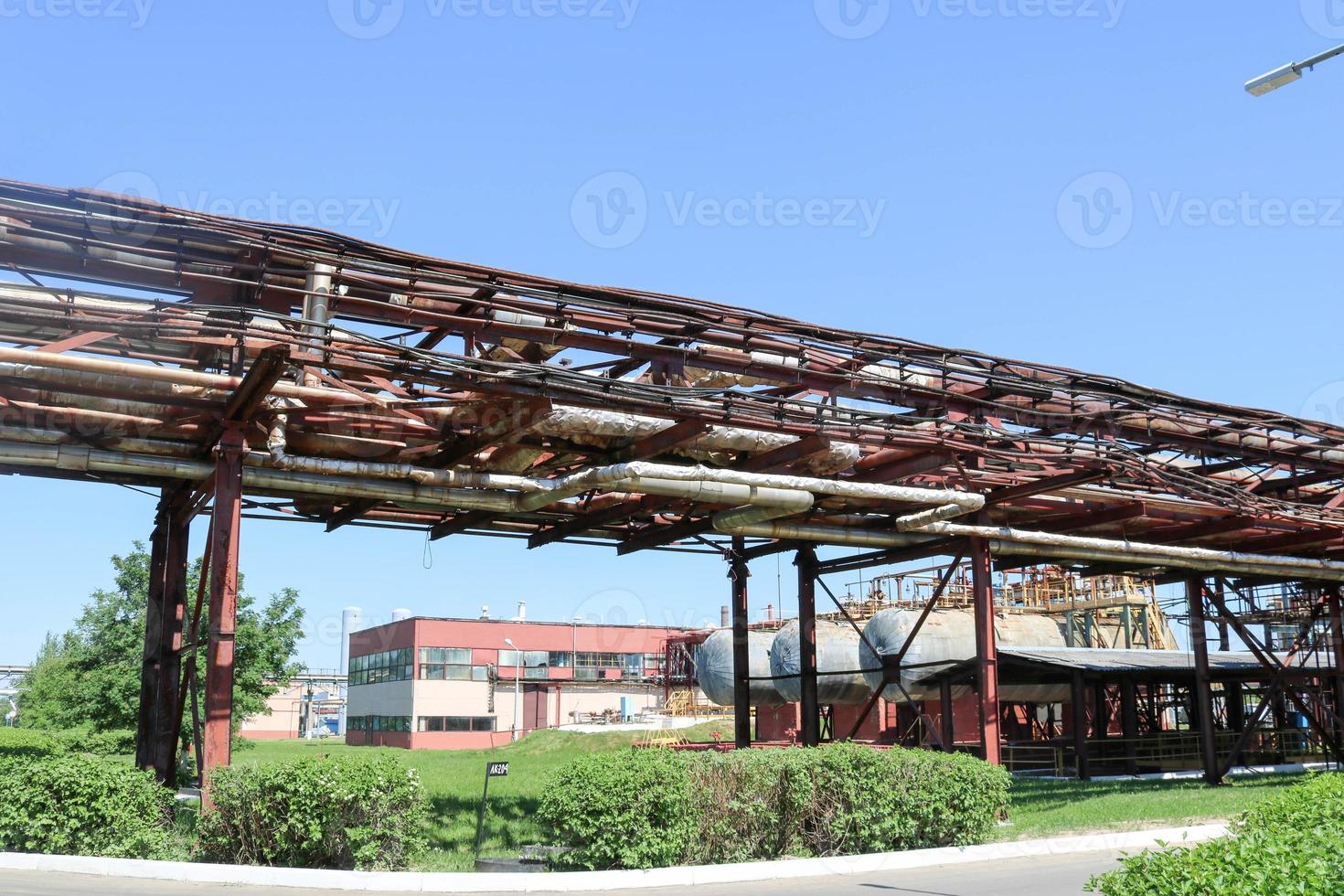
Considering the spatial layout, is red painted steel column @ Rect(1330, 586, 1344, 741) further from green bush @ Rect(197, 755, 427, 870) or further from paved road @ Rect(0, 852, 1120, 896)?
green bush @ Rect(197, 755, 427, 870)

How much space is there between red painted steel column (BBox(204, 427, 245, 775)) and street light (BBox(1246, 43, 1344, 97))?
37.8 ft

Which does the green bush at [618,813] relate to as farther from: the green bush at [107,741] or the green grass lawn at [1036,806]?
the green bush at [107,741]

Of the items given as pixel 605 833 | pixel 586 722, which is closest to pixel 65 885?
pixel 605 833

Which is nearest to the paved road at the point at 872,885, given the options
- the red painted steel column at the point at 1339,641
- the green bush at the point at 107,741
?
the red painted steel column at the point at 1339,641

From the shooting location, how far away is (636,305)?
1584cm

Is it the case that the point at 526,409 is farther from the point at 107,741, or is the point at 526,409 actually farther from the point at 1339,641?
the point at 107,741

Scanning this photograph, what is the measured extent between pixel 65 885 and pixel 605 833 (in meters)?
5.23

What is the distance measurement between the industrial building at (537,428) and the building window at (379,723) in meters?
42.2

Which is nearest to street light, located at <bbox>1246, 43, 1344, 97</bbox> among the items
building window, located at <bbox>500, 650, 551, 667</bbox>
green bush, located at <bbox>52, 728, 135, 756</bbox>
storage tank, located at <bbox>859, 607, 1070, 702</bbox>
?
storage tank, located at <bbox>859, 607, 1070, 702</bbox>

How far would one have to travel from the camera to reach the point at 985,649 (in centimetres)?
1900

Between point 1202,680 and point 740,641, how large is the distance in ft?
35.6

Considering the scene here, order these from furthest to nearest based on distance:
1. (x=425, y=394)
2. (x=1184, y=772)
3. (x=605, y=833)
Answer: (x=1184, y=772)
(x=425, y=394)
(x=605, y=833)

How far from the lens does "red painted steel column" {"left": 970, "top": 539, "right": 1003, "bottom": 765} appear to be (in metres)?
18.5

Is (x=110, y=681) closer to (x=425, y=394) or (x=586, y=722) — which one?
(x=425, y=394)
